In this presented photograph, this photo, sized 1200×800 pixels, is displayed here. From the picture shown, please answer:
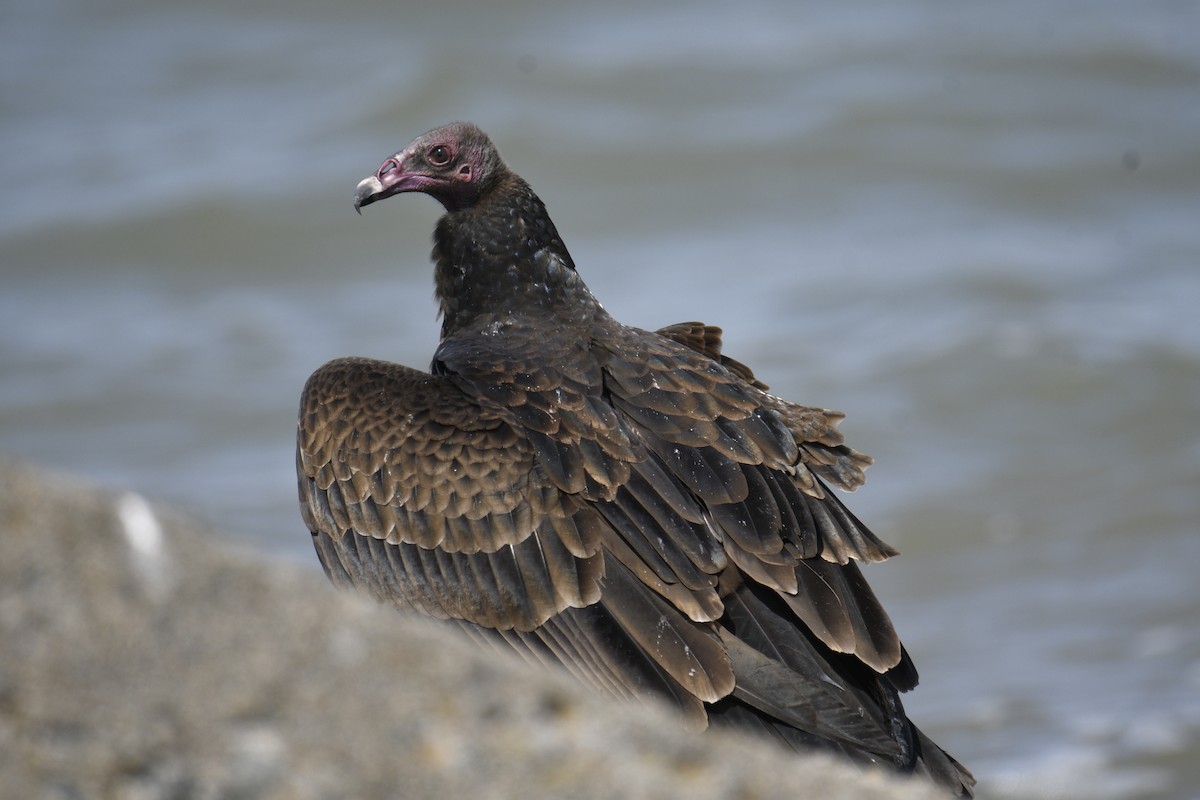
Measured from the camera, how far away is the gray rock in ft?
5.63

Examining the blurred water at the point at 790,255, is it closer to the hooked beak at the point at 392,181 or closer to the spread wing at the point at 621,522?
the spread wing at the point at 621,522

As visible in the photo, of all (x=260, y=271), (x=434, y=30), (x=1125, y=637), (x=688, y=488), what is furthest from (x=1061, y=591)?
(x=434, y=30)

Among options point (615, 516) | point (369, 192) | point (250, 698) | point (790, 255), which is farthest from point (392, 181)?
point (790, 255)

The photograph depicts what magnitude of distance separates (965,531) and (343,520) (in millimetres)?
6008

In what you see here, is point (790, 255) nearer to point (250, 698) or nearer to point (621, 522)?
point (621, 522)

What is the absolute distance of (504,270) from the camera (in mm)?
5016

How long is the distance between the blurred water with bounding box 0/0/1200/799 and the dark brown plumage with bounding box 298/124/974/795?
2835 millimetres

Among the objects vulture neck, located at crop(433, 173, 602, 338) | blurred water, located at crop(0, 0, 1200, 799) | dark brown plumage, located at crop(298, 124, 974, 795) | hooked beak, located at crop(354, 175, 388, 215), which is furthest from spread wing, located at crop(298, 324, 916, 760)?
blurred water, located at crop(0, 0, 1200, 799)

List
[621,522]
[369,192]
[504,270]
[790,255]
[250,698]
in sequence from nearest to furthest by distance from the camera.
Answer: [250,698] → [621,522] → [504,270] → [369,192] → [790,255]

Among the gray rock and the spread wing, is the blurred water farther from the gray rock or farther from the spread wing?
the gray rock

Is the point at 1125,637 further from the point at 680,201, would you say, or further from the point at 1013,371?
the point at 680,201

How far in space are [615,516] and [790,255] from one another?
9914 millimetres

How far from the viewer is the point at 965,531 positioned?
964 centimetres

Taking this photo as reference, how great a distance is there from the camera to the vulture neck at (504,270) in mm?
4973
